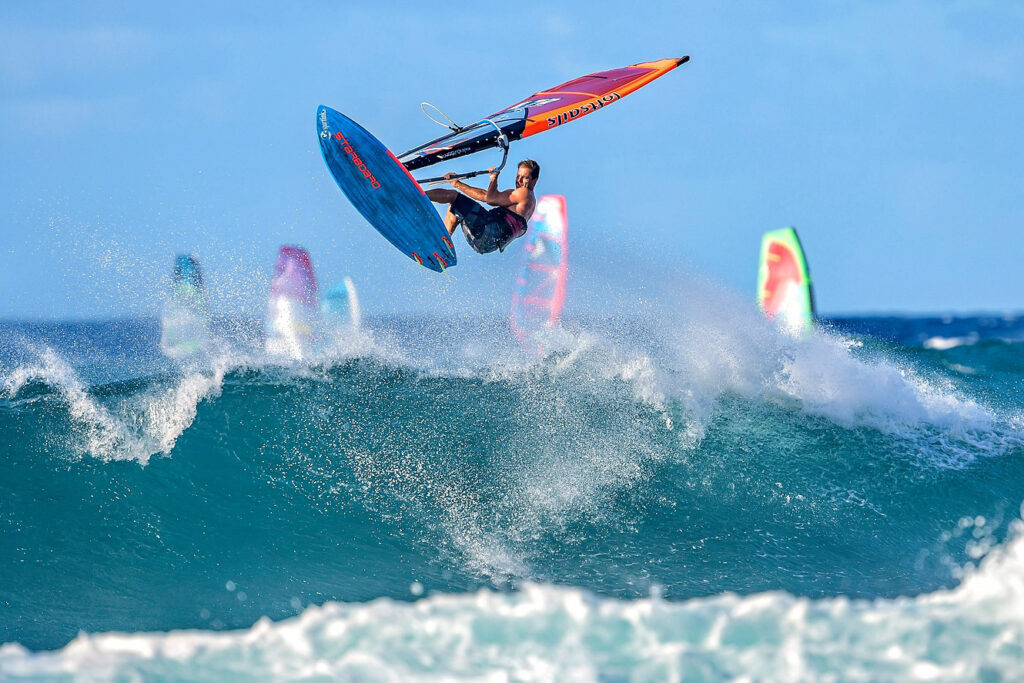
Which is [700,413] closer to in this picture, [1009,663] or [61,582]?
[1009,663]

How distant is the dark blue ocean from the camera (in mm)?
3834

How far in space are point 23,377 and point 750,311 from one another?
24.4 ft

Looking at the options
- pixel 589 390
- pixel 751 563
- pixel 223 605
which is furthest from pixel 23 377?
pixel 751 563

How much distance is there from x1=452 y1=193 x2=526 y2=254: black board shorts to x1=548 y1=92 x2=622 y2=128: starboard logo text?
1173mm

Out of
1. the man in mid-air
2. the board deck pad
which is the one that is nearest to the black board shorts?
the man in mid-air

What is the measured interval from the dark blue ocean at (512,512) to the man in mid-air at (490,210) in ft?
5.25

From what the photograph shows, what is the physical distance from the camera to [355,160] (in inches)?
256

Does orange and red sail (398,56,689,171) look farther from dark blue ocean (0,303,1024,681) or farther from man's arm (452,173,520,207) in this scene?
dark blue ocean (0,303,1024,681)

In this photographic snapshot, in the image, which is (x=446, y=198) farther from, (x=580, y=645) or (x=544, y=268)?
(x=544, y=268)

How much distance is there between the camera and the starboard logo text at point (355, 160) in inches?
A: 254

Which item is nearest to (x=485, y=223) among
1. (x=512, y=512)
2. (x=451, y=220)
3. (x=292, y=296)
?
(x=451, y=220)

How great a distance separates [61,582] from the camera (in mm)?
5793

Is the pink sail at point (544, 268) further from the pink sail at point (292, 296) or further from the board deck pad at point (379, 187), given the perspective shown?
the board deck pad at point (379, 187)

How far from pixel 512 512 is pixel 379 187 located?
2531 millimetres
